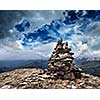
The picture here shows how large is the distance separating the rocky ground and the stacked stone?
0.05 meters

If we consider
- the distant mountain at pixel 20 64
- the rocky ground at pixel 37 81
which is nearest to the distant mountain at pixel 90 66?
the rocky ground at pixel 37 81

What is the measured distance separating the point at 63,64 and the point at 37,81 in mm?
316

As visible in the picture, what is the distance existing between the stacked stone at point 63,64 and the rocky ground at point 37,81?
5 centimetres

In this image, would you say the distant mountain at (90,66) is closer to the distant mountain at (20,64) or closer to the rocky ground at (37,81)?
the rocky ground at (37,81)

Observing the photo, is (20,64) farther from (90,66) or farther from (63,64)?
(90,66)

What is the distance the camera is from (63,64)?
3711mm

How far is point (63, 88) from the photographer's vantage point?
3.69m

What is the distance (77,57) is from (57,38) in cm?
28

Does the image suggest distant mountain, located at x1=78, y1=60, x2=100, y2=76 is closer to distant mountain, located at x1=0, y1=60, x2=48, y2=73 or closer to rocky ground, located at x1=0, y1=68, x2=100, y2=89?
rocky ground, located at x1=0, y1=68, x2=100, y2=89

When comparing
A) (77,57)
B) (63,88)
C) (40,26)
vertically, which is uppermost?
(40,26)

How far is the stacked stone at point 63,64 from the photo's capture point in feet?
12.1
